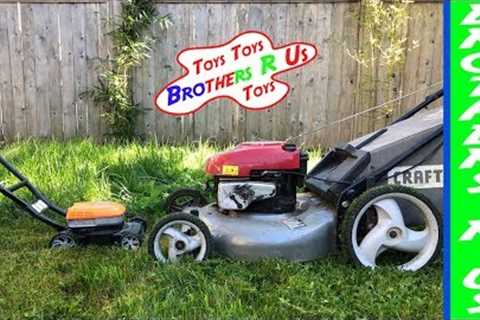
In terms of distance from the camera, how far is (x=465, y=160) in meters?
1.10

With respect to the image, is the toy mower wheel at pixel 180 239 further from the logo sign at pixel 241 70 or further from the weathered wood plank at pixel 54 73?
the weathered wood plank at pixel 54 73

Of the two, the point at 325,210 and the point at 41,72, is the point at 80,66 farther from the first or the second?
the point at 325,210

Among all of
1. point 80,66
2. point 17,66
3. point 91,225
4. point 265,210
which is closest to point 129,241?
point 91,225

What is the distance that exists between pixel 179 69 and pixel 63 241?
259 centimetres

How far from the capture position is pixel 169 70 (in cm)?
495

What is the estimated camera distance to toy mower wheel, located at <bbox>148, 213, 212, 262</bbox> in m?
2.39

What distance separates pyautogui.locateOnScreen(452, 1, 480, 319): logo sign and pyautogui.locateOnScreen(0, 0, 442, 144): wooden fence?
12.6ft

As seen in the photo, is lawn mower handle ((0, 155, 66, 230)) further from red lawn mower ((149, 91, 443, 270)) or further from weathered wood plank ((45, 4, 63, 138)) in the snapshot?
weathered wood plank ((45, 4, 63, 138))

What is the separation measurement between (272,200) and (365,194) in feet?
1.67

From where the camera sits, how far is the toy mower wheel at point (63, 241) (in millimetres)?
2727

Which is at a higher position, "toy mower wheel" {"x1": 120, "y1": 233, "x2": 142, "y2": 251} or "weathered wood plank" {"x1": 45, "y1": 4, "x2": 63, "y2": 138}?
"weathered wood plank" {"x1": 45, "y1": 4, "x2": 63, "y2": 138}

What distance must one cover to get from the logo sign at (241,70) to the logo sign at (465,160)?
12.5 feet

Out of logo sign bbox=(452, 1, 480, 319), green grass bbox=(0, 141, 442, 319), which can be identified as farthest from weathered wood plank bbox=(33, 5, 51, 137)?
logo sign bbox=(452, 1, 480, 319)

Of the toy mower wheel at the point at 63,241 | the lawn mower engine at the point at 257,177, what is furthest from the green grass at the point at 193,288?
the lawn mower engine at the point at 257,177
